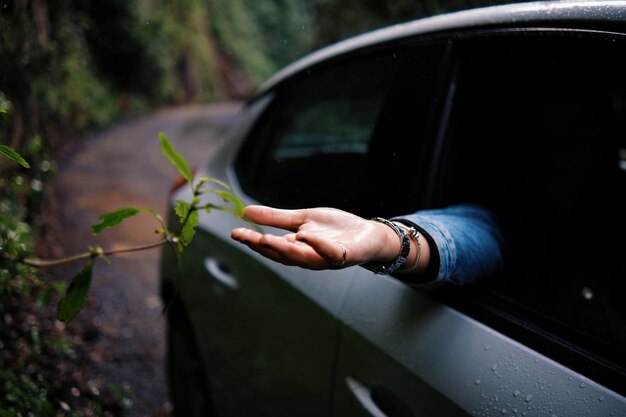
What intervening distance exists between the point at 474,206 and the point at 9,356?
1817mm

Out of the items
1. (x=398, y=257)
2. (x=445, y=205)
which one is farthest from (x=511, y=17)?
(x=398, y=257)

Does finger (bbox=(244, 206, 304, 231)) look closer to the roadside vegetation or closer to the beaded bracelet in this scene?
the beaded bracelet

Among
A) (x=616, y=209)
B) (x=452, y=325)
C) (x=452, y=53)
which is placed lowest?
(x=452, y=325)

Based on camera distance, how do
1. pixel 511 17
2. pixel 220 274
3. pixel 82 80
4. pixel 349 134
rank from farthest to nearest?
pixel 82 80 → pixel 349 134 → pixel 220 274 → pixel 511 17

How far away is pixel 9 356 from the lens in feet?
6.09

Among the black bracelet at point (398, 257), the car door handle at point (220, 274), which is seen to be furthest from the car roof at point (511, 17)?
the car door handle at point (220, 274)

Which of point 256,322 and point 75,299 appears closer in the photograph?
point 75,299

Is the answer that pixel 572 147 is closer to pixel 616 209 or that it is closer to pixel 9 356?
pixel 616 209

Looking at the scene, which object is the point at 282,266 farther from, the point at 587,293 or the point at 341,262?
the point at 587,293

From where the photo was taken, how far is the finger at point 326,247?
86 centimetres

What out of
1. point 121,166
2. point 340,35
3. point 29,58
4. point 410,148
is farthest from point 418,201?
point 121,166

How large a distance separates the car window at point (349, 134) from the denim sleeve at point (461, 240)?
14 cm

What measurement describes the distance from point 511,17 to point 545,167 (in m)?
0.61

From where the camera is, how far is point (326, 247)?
858mm
